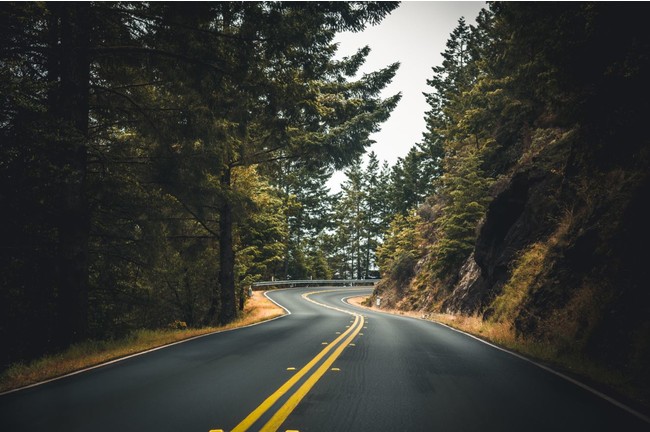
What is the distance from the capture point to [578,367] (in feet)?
22.7

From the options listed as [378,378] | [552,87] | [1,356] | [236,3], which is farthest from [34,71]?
[552,87]

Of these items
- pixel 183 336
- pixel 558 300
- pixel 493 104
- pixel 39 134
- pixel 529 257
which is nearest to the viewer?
pixel 39 134

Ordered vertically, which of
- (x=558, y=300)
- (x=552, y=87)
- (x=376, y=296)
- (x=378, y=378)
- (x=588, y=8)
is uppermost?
(x=588, y=8)

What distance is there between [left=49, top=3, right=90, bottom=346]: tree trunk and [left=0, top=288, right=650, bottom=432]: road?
2495 millimetres

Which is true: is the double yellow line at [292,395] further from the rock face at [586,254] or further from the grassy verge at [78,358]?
the rock face at [586,254]

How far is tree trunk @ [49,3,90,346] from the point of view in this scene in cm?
833

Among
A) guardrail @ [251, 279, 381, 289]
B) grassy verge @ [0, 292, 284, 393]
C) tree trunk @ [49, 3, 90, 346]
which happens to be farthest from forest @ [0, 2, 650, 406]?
guardrail @ [251, 279, 381, 289]

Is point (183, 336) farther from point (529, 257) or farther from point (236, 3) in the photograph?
point (529, 257)

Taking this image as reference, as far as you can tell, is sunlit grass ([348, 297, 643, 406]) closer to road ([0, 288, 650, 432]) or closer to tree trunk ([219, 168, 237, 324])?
road ([0, 288, 650, 432])

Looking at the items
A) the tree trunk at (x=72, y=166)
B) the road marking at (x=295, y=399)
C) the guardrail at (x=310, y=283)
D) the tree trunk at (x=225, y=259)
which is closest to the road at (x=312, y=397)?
the road marking at (x=295, y=399)

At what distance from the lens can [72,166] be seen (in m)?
8.18

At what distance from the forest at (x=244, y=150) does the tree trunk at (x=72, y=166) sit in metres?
0.04

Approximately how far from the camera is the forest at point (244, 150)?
22.3ft

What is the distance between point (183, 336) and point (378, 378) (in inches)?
288
